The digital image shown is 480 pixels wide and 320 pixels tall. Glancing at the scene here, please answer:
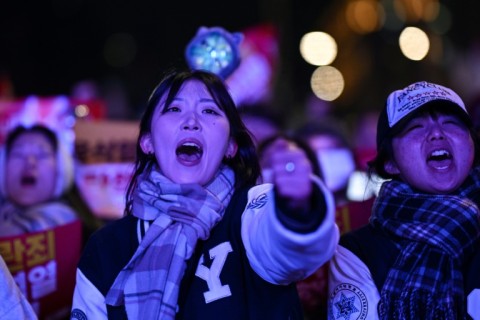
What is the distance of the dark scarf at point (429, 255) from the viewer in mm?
2920

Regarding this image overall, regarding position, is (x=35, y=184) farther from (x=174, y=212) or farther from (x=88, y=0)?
(x=88, y=0)

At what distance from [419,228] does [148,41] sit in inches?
988

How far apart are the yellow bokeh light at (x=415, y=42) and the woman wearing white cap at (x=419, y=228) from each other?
996 cm

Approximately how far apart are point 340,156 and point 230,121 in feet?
9.21

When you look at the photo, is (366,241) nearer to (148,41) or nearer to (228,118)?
(228,118)

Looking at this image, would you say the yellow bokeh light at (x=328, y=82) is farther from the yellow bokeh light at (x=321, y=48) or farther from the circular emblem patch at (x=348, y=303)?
the circular emblem patch at (x=348, y=303)

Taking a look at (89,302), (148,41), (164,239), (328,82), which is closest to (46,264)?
(89,302)

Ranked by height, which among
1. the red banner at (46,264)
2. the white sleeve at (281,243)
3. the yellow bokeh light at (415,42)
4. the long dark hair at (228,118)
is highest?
the yellow bokeh light at (415,42)

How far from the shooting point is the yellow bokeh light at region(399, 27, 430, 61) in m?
13.0

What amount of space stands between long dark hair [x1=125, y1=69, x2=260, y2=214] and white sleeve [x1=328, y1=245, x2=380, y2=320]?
503mm

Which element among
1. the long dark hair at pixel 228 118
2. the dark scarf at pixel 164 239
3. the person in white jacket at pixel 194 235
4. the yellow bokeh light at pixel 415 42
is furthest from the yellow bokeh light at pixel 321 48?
the dark scarf at pixel 164 239

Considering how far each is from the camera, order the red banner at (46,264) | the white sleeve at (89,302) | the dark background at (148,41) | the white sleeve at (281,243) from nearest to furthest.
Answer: the white sleeve at (281,243), the white sleeve at (89,302), the red banner at (46,264), the dark background at (148,41)

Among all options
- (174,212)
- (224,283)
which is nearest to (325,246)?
(224,283)

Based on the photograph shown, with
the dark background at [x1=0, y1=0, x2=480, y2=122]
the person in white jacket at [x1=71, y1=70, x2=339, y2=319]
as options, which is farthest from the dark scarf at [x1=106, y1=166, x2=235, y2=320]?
the dark background at [x1=0, y1=0, x2=480, y2=122]
